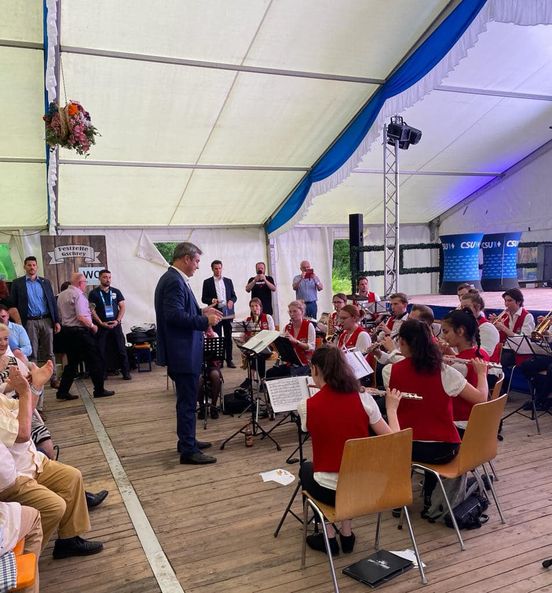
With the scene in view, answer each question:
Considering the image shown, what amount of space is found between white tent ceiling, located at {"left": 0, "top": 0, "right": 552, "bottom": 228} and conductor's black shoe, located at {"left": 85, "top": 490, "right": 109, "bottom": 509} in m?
4.26

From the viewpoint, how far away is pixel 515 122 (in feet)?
26.6

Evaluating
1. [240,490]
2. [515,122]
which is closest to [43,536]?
[240,490]

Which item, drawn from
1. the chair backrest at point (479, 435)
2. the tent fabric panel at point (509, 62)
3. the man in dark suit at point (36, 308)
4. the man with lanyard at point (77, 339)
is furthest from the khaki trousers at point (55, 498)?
the tent fabric panel at point (509, 62)

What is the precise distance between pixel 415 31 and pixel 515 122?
3.43 meters

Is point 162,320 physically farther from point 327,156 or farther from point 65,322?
point 327,156

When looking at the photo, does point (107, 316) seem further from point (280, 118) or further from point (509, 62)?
point (509, 62)

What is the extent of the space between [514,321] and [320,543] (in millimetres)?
3496

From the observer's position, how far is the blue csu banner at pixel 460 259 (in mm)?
8055

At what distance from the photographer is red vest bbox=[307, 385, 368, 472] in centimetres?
234

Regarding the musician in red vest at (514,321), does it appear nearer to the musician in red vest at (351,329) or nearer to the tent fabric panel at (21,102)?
the musician in red vest at (351,329)

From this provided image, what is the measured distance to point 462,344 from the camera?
3189 millimetres

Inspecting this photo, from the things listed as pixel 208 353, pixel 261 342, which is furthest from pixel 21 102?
pixel 261 342

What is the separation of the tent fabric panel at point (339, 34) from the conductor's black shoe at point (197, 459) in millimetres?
4256

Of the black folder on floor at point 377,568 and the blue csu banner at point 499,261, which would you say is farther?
the blue csu banner at point 499,261
